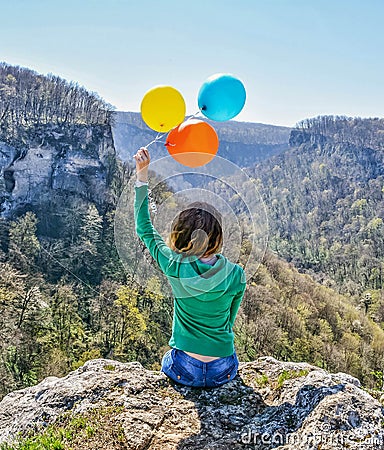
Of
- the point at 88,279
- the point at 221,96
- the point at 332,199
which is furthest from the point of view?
the point at 332,199

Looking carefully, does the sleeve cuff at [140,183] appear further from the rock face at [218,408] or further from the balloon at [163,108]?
the rock face at [218,408]

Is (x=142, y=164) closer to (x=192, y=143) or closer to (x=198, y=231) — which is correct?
(x=192, y=143)

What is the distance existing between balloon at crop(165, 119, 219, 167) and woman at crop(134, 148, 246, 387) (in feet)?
1.33

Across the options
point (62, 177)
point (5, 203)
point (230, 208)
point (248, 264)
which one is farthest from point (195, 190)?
point (62, 177)

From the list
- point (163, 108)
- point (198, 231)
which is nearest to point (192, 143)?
point (163, 108)

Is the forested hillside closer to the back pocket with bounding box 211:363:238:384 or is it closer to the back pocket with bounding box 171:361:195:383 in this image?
the back pocket with bounding box 171:361:195:383

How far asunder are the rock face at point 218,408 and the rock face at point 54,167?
181ft

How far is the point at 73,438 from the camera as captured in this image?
124 inches

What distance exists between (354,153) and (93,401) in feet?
550

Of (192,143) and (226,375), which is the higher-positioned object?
(192,143)

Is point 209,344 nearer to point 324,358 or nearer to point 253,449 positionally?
point 253,449

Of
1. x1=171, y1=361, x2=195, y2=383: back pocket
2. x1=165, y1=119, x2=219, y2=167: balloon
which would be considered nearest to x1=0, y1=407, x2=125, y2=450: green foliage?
x1=171, y1=361, x2=195, y2=383: back pocket

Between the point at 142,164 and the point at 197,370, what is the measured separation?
1.88 meters

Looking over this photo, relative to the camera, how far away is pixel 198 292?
3562mm
